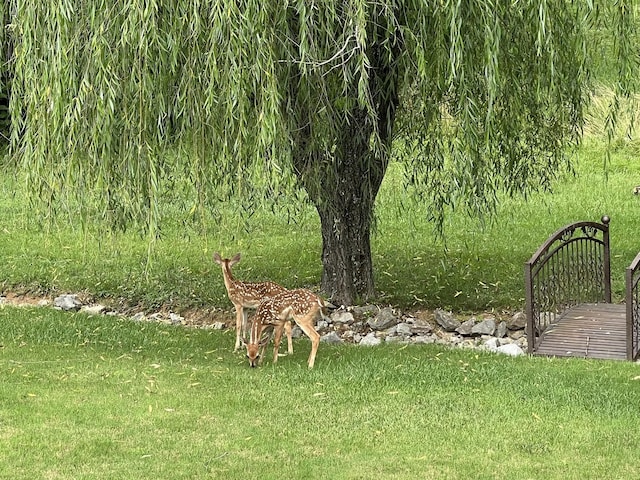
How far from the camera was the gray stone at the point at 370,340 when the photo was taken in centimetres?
946

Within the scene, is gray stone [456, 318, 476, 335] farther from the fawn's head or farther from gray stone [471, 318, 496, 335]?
the fawn's head

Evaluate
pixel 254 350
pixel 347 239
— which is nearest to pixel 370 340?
pixel 347 239

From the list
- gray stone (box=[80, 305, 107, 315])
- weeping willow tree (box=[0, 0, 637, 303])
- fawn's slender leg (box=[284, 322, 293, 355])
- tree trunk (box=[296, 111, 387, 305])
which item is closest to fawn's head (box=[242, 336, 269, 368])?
fawn's slender leg (box=[284, 322, 293, 355])

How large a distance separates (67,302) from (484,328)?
190 inches

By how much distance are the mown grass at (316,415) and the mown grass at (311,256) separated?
8.32ft

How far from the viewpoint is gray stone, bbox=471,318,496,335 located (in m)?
10.1

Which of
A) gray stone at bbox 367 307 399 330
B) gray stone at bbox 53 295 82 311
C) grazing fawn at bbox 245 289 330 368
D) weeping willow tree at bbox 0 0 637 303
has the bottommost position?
gray stone at bbox 367 307 399 330

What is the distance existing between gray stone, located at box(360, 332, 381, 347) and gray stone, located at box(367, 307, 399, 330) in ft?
0.48

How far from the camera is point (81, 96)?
22.2ft

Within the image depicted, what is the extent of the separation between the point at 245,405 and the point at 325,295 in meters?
4.01

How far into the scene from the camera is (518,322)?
10312 millimetres

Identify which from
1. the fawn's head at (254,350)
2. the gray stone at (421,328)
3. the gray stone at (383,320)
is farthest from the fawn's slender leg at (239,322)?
the gray stone at (421,328)

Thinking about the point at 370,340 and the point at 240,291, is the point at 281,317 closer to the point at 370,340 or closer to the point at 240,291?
the point at 240,291

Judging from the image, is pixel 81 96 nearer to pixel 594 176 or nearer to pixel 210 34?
pixel 210 34
